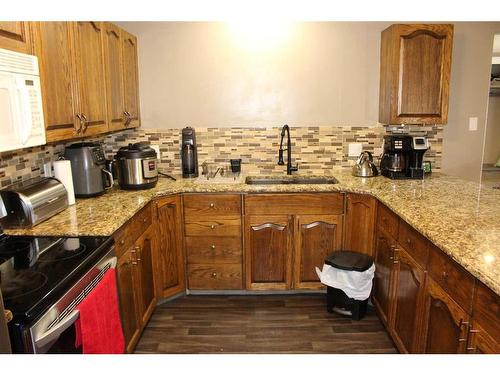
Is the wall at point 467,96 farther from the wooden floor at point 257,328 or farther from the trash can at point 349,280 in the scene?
the wooden floor at point 257,328

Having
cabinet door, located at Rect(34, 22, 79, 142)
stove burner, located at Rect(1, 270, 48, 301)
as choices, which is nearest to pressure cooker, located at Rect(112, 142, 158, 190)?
cabinet door, located at Rect(34, 22, 79, 142)

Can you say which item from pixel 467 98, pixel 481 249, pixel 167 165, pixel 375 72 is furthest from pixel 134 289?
pixel 467 98

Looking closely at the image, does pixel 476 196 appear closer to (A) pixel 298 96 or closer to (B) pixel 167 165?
(A) pixel 298 96

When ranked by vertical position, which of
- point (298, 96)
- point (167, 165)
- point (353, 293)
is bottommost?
point (353, 293)

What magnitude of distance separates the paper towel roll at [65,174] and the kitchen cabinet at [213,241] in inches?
30.7

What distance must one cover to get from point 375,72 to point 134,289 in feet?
8.01

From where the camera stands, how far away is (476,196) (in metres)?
2.21

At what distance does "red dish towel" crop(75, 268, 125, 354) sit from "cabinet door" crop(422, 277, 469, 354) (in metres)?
1.33

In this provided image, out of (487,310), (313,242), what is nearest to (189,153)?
(313,242)

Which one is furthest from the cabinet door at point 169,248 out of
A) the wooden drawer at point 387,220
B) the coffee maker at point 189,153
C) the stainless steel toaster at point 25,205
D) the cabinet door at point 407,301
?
the cabinet door at point 407,301

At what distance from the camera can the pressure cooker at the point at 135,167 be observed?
2482 mm

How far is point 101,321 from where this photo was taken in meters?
1.45

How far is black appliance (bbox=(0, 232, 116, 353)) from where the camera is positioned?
3.55 feet

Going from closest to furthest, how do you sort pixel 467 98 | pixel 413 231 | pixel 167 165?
pixel 413 231, pixel 467 98, pixel 167 165
